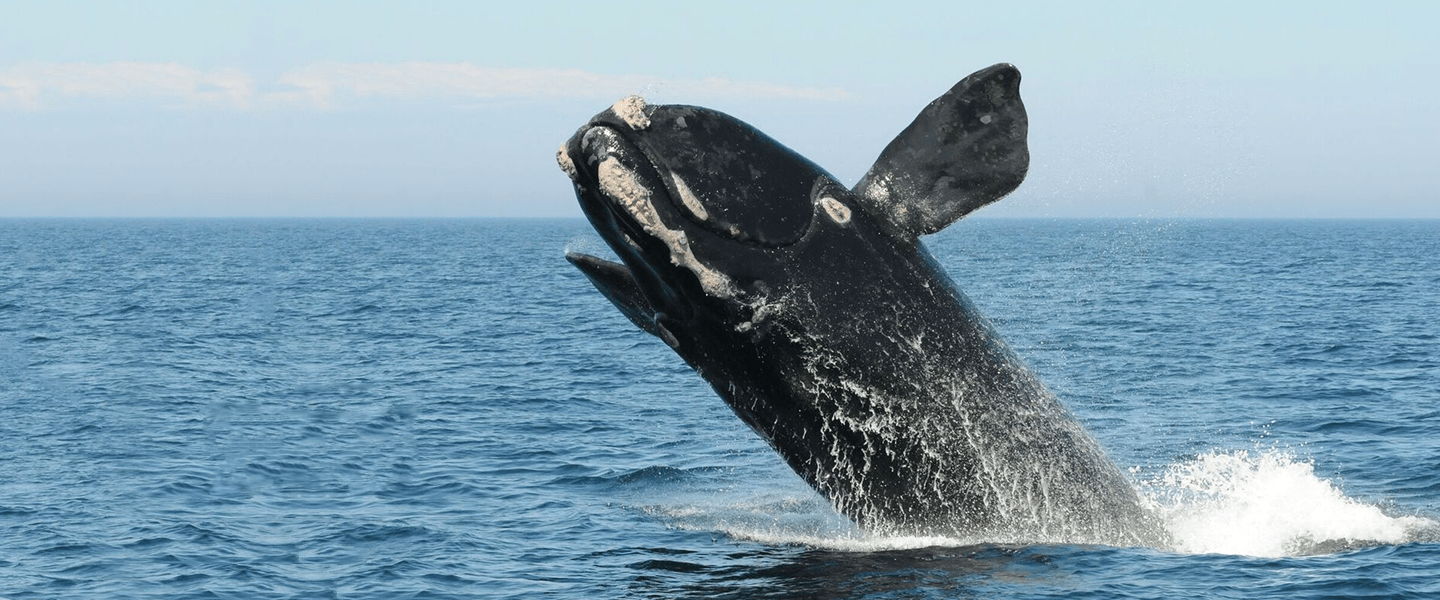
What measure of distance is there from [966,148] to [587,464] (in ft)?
41.2

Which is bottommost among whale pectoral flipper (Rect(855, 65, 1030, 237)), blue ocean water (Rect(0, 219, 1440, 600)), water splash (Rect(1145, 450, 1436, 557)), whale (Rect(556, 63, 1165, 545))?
blue ocean water (Rect(0, 219, 1440, 600))

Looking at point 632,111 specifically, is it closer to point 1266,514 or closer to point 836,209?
point 836,209

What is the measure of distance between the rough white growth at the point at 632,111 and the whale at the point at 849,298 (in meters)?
0.01

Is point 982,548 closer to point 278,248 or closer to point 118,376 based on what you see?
point 118,376

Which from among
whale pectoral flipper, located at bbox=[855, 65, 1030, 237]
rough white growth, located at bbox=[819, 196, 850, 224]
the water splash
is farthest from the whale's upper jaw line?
the water splash

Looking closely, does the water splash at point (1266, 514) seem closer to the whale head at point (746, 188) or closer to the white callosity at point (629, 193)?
the whale head at point (746, 188)

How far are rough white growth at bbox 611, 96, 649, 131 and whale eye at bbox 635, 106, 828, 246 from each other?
69mm

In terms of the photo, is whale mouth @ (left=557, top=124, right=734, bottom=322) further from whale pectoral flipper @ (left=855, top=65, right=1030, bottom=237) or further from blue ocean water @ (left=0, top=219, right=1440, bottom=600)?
blue ocean water @ (left=0, top=219, right=1440, bottom=600)

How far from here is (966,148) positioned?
412 inches

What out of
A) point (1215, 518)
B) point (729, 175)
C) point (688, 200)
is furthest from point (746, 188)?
point (1215, 518)

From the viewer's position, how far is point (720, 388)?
11.7 m

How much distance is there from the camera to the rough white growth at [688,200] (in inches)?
406

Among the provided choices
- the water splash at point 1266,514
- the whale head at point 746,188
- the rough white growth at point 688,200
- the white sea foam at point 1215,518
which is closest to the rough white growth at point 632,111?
the whale head at point 746,188

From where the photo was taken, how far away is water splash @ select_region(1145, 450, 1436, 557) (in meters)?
14.8
